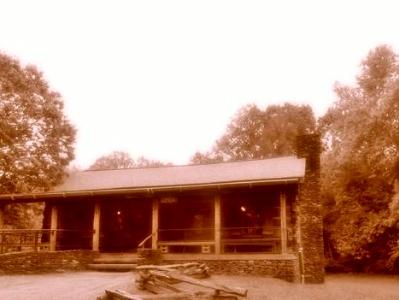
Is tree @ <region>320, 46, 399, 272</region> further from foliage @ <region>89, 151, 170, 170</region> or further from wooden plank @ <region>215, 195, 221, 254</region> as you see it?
foliage @ <region>89, 151, 170, 170</region>

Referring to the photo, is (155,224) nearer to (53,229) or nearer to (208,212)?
(208,212)

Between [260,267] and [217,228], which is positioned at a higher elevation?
[217,228]

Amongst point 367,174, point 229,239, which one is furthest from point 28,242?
point 367,174

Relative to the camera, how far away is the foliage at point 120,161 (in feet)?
196

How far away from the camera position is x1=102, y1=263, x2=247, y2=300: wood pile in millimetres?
12102

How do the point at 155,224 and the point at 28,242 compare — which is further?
the point at 28,242

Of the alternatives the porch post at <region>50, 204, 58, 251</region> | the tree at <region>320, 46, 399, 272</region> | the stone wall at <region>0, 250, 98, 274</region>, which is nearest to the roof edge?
the porch post at <region>50, 204, 58, 251</region>

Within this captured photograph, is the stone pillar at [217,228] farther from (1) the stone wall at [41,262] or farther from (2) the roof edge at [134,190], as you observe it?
(1) the stone wall at [41,262]

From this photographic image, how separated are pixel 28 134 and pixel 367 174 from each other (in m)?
19.6

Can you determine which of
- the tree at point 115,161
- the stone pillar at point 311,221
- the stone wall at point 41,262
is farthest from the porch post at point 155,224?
the tree at point 115,161

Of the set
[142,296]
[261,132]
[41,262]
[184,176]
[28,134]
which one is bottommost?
[142,296]

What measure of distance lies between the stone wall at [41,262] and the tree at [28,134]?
815 cm

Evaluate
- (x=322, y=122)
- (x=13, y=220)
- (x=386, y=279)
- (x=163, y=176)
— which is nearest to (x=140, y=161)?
(x=322, y=122)

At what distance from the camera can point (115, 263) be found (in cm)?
1933
